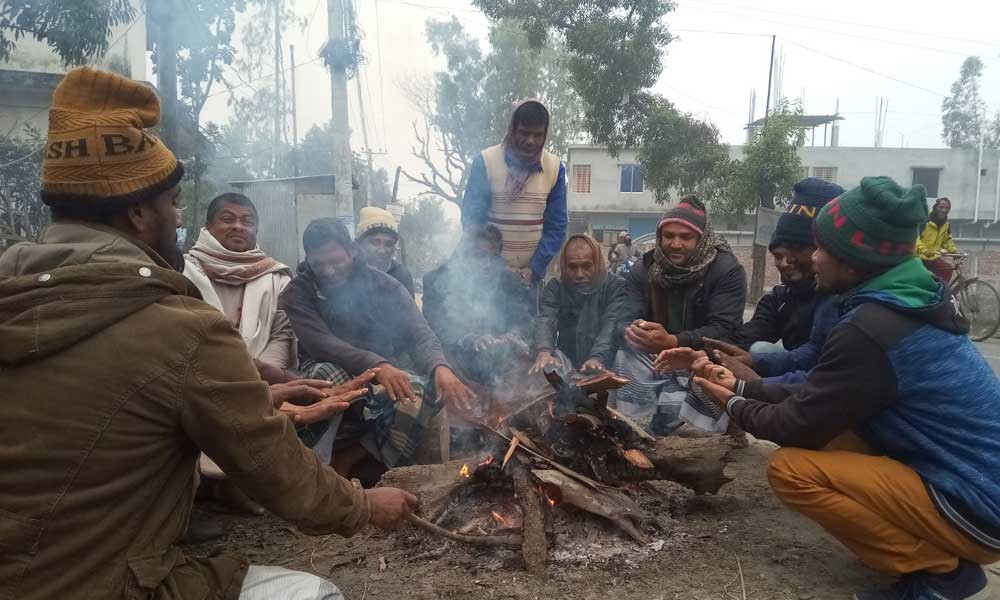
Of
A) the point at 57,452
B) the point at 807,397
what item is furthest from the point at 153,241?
the point at 807,397

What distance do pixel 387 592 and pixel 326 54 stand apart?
10.4 metres

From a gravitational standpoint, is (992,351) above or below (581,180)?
below

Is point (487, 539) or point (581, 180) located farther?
point (581, 180)

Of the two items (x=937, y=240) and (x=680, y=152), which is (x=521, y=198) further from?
(x=680, y=152)

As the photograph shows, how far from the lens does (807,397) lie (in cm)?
256

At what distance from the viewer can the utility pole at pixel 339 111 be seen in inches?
415

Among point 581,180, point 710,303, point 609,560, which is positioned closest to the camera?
point 609,560

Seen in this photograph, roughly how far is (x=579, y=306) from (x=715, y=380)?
2.11 m

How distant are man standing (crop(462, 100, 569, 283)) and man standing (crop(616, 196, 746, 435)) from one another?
1.03 m

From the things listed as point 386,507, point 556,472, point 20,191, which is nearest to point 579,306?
point 556,472

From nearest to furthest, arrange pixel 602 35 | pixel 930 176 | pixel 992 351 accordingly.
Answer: pixel 992 351, pixel 602 35, pixel 930 176

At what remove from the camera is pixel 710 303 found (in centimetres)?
460

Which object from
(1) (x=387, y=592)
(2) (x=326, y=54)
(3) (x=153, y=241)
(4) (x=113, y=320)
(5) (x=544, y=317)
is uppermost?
(2) (x=326, y=54)

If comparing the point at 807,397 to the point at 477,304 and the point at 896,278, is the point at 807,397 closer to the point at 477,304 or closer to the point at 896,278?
the point at 896,278
